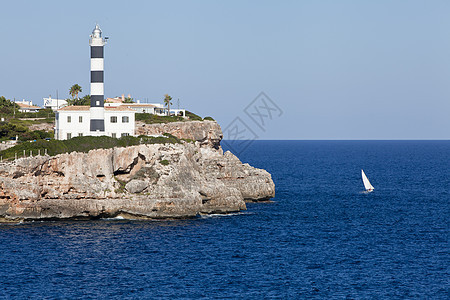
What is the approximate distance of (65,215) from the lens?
67.3 metres

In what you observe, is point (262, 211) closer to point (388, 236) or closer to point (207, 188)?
point (207, 188)

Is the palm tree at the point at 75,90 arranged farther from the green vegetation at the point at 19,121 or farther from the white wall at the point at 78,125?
the white wall at the point at 78,125

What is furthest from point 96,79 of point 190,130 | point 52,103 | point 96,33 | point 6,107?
point 52,103

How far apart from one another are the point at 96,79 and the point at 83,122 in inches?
324

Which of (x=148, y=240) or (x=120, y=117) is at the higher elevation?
(x=120, y=117)

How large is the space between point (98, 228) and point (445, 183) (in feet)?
244

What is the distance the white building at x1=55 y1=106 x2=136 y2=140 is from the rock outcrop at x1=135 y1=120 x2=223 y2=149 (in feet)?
19.3

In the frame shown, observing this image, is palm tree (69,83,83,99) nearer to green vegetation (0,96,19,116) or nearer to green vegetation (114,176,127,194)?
green vegetation (0,96,19,116)

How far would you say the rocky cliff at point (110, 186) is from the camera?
216 ft

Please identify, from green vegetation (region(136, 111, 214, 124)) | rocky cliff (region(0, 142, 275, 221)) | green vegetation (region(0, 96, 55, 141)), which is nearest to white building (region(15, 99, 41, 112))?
green vegetation (region(0, 96, 55, 141))

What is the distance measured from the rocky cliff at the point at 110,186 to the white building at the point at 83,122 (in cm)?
1426

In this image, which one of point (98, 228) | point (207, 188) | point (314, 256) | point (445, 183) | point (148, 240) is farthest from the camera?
point (445, 183)

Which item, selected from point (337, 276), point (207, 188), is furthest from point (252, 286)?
point (207, 188)

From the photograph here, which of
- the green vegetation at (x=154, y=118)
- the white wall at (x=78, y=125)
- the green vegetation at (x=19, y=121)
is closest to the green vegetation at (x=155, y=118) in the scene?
the green vegetation at (x=154, y=118)
